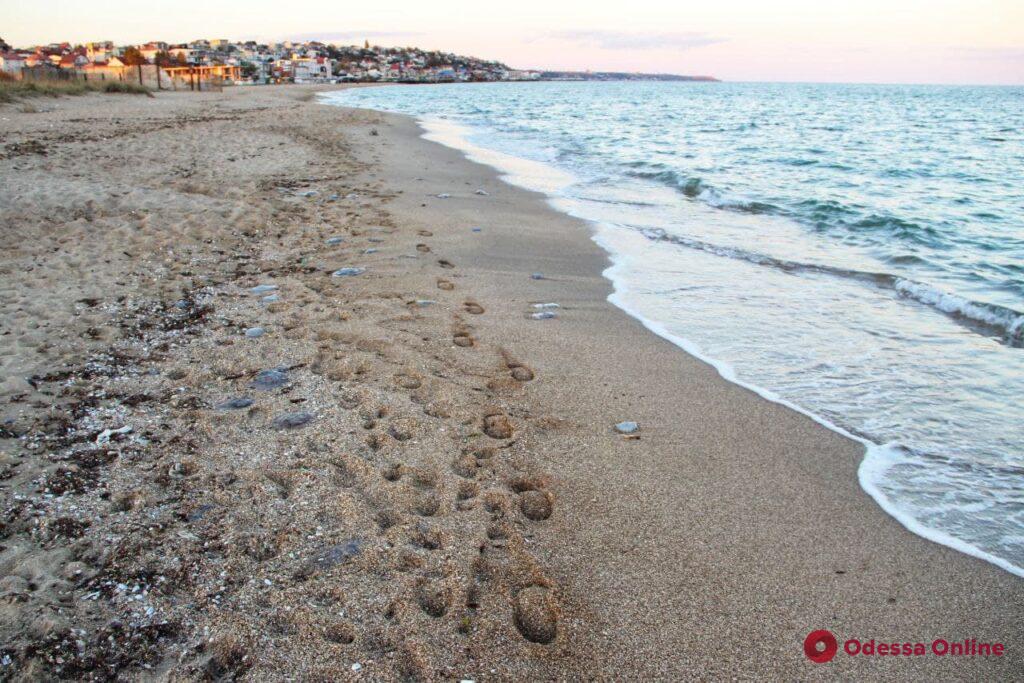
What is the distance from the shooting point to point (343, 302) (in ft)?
16.6

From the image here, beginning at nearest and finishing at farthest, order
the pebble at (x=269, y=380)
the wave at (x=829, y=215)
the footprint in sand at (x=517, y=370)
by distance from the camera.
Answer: the pebble at (x=269, y=380) < the footprint in sand at (x=517, y=370) < the wave at (x=829, y=215)

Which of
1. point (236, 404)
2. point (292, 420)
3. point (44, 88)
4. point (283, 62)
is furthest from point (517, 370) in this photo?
point (283, 62)

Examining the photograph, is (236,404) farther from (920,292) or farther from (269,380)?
(920,292)

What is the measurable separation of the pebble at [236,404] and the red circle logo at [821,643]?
2.92 meters

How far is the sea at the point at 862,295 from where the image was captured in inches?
132

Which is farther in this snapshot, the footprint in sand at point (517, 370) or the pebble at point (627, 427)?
the footprint in sand at point (517, 370)

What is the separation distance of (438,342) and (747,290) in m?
3.39

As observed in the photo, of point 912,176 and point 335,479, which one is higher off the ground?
point 912,176

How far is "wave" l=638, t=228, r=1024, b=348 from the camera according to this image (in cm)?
555

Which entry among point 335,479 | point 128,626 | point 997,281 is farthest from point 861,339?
point 128,626

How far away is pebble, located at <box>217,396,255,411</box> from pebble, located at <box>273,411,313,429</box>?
26 centimetres

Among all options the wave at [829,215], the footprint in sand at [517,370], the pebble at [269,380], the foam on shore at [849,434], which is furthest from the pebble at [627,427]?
the wave at [829,215]

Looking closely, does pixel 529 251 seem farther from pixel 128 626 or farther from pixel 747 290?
pixel 128 626

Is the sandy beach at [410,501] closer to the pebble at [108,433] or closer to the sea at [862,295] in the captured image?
the pebble at [108,433]
